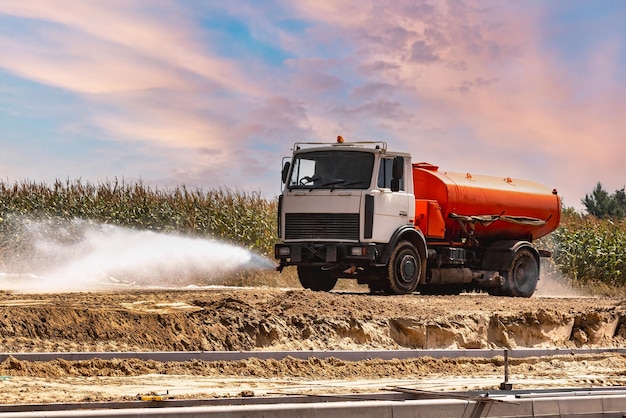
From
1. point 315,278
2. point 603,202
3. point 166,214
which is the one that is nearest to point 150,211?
point 166,214

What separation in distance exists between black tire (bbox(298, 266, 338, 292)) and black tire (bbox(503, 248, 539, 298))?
16.9ft

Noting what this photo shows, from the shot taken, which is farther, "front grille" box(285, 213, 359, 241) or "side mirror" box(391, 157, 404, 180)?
"side mirror" box(391, 157, 404, 180)

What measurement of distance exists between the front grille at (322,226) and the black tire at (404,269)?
1.23 metres

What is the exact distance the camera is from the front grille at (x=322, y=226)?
21672mm

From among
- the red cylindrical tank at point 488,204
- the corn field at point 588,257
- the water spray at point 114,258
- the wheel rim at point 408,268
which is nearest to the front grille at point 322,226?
the wheel rim at point 408,268

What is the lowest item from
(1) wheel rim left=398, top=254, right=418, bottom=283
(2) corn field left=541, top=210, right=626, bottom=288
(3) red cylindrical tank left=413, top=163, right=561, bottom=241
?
(1) wheel rim left=398, top=254, right=418, bottom=283

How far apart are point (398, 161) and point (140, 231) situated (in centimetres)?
1139

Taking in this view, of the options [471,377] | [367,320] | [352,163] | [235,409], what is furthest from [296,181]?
[235,409]

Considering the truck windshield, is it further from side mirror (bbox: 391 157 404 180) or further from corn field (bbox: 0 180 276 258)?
corn field (bbox: 0 180 276 258)

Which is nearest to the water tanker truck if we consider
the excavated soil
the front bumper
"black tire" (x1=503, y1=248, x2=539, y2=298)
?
the front bumper

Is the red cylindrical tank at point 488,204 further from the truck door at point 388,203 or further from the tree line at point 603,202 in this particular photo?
the tree line at point 603,202

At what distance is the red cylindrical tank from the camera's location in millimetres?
24031

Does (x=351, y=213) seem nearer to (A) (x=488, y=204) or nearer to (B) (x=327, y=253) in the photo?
(B) (x=327, y=253)

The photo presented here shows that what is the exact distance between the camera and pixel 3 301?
17125 millimetres
